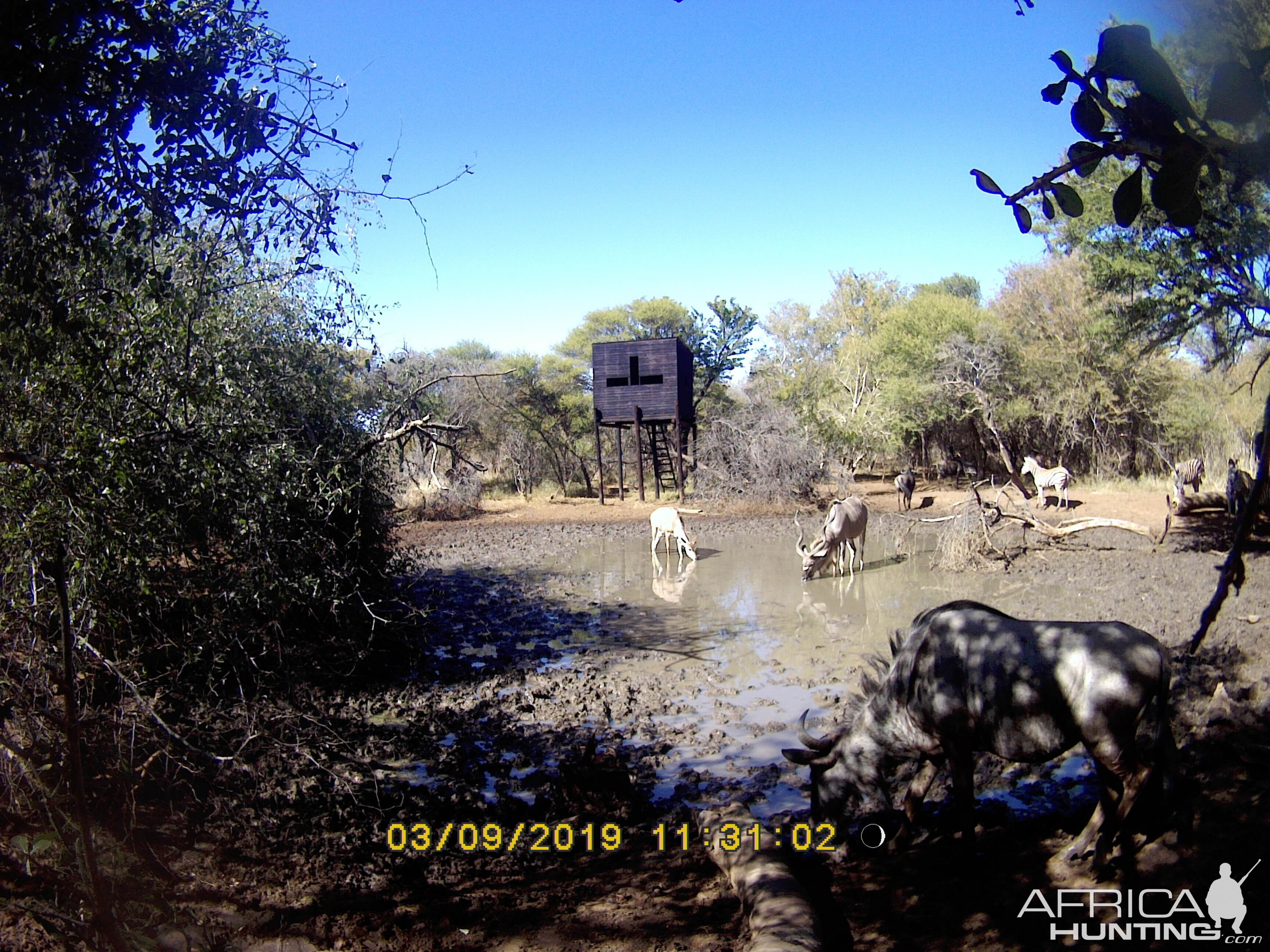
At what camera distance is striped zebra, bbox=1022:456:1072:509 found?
68.2ft

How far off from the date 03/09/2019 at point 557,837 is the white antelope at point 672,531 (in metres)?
11.3

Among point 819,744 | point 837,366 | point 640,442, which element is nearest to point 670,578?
point 819,744

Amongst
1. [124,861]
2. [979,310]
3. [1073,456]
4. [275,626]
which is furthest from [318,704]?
[979,310]

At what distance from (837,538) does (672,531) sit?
3.69m

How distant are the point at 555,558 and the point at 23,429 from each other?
1335cm

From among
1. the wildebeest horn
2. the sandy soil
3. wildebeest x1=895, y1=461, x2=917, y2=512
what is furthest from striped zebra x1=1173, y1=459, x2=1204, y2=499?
the wildebeest horn

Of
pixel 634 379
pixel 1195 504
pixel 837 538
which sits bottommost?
pixel 837 538

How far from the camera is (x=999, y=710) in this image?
4.34 meters

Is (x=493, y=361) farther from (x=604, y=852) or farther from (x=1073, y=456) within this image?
(x=604, y=852)

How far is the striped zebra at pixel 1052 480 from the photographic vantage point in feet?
68.2

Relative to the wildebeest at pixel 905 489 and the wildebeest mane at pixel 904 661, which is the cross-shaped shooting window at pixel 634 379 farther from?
the wildebeest mane at pixel 904 661

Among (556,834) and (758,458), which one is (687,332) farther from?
(556,834)

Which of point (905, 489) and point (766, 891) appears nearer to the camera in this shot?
point (766, 891)

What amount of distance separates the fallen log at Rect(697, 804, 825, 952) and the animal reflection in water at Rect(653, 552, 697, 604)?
8.11m
